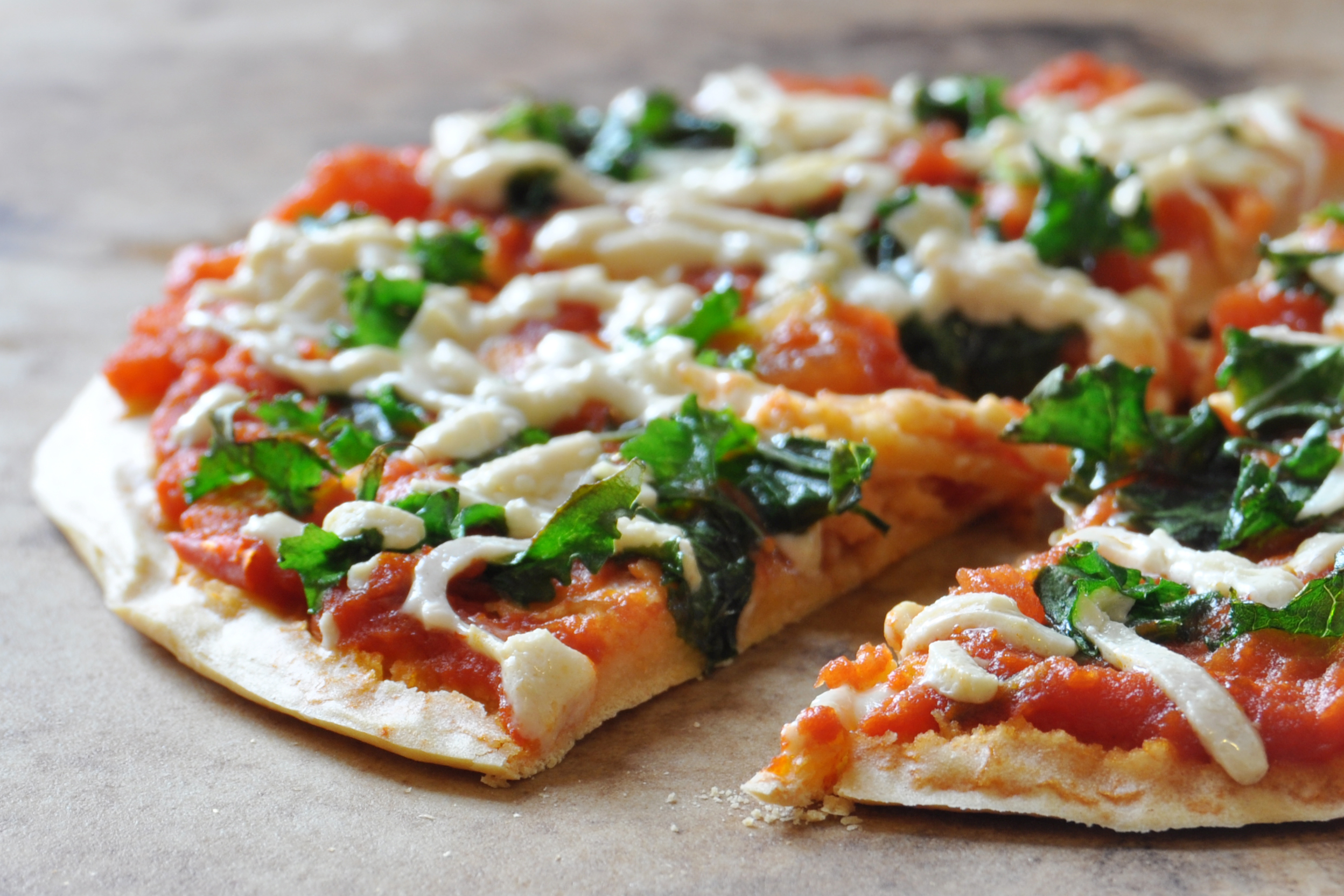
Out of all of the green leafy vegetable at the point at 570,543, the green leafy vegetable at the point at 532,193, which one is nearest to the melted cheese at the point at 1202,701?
the green leafy vegetable at the point at 570,543

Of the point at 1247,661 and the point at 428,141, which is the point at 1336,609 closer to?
the point at 1247,661

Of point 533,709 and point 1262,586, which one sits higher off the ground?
point 1262,586

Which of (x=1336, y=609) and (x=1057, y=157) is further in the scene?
(x=1057, y=157)

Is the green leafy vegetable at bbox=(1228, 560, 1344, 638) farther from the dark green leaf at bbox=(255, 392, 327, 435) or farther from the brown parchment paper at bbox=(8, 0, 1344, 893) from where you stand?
the dark green leaf at bbox=(255, 392, 327, 435)

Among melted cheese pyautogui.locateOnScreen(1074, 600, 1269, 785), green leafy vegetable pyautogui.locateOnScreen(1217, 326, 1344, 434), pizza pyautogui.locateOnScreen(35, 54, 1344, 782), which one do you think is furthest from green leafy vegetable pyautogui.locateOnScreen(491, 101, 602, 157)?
melted cheese pyautogui.locateOnScreen(1074, 600, 1269, 785)

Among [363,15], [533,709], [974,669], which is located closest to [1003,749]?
[974,669]

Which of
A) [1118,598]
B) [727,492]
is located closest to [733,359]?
[727,492]

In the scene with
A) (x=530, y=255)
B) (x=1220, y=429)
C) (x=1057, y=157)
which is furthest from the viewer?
(x=1057, y=157)
